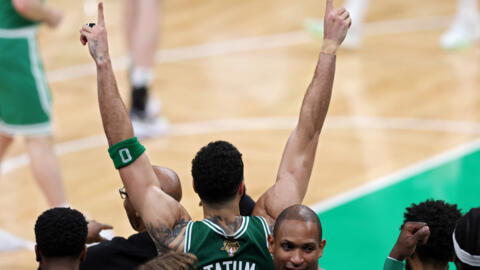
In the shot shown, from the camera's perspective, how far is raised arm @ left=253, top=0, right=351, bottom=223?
3348 mm

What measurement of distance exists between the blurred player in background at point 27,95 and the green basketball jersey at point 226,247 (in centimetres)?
237

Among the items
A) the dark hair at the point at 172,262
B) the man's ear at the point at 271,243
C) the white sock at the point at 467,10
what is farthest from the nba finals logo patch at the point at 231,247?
the white sock at the point at 467,10

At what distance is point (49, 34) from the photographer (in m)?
10.1

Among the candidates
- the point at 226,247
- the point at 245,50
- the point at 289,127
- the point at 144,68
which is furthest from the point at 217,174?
the point at 245,50

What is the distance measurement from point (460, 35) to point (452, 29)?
0.57 feet

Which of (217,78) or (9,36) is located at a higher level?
(9,36)

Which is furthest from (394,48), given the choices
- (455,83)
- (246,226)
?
(246,226)

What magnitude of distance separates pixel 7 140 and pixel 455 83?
4350mm

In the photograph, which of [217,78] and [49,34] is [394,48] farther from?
[49,34]

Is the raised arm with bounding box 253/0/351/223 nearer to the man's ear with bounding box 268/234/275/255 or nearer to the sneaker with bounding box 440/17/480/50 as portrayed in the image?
the man's ear with bounding box 268/234/275/255

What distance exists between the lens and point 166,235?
9.84ft

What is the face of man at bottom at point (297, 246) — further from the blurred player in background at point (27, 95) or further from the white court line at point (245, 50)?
the white court line at point (245, 50)

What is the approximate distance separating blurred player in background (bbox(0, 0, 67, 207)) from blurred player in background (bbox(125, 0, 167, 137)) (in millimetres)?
1753

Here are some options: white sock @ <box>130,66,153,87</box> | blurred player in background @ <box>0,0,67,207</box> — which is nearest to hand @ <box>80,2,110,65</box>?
blurred player in background @ <box>0,0,67,207</box>
